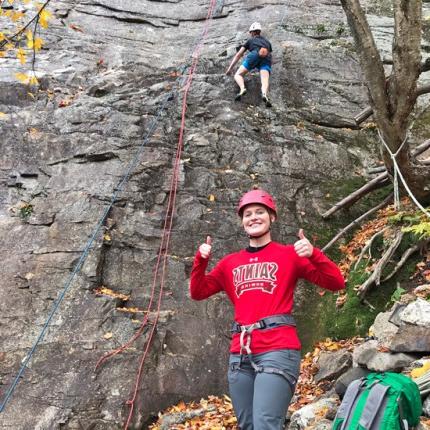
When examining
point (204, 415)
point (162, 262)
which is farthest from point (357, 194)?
point (204, 415)

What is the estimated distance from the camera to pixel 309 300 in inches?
256

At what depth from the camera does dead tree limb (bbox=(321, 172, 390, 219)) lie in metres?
7.40

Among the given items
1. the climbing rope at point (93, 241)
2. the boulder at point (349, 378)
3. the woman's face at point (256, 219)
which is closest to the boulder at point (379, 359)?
the boulder at point (349, 378)

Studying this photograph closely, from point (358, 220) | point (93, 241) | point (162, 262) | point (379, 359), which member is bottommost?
point (162, 262)

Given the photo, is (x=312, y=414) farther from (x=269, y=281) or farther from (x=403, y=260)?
(x=403, y=260)

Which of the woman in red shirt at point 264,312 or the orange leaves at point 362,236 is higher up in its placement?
the woman in red shirt at point 264,312

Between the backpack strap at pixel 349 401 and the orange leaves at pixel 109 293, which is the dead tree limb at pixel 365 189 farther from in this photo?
the backpack strap at pixel 349 401

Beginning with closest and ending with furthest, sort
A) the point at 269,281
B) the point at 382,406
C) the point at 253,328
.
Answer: the point at 382,406 < the point at 253,328 < the point at 269,281

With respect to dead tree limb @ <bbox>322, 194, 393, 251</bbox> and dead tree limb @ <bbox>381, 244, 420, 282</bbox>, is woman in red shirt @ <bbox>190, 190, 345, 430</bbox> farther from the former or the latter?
dead tree limb @ <bbox>322, 194, 393, 251</bbox>

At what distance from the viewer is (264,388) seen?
3.15 m

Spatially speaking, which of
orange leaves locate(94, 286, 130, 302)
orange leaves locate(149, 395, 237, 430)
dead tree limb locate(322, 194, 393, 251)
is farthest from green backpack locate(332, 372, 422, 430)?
dead tree limb locate(322, 194, 393, 251)

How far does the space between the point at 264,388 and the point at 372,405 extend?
2.25 feet

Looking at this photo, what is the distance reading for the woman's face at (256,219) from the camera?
3721mm

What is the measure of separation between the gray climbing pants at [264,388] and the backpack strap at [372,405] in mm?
478
